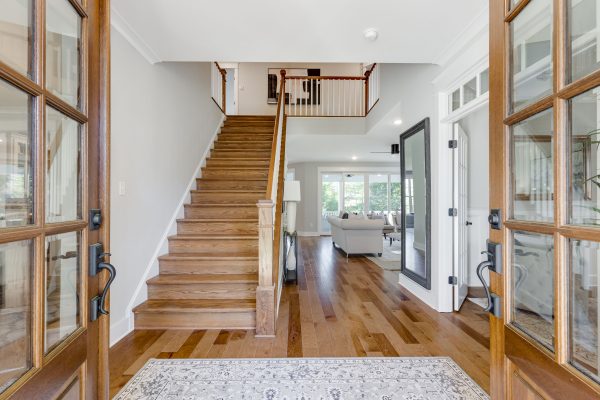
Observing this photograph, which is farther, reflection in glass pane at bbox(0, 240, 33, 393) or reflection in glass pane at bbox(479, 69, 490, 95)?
reflection in glass pane at bbox(479, 69, 490, 95)

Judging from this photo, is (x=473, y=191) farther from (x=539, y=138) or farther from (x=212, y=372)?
(x=212, y=372)

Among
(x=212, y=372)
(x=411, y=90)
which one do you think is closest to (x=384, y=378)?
(x=212, y=372)

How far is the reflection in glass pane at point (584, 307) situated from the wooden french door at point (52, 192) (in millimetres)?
1276

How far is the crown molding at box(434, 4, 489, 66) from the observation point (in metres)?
2.15

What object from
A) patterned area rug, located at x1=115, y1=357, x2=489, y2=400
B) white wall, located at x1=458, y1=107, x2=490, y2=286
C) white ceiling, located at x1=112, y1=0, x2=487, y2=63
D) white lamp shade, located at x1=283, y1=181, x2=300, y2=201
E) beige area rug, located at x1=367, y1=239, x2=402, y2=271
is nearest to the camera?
patterned area rug, located at x1=115, y1=357, x2=489, y2=400

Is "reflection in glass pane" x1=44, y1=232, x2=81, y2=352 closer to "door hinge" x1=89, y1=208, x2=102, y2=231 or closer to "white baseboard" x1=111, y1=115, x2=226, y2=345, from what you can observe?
"door hinge" x1=89, y1=208, x2=102, y2=231

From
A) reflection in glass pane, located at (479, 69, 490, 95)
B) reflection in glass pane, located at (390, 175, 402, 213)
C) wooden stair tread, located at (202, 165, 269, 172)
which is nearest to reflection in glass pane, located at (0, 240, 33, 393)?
reflection in glass pane, located at (479, 69, 490, 95)

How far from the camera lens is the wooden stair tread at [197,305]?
2627mm

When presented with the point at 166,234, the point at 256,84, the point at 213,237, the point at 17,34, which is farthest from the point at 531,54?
the point at 256,84

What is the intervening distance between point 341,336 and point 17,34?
100 inches

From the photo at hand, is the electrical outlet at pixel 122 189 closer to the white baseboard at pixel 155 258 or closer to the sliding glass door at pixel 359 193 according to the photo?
the white baseboard at pixel 155 258

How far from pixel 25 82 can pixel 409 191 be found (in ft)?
13.3

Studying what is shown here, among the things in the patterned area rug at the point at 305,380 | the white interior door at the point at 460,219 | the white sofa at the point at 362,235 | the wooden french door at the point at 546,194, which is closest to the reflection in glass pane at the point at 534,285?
the wooden french door at the point at 546,194

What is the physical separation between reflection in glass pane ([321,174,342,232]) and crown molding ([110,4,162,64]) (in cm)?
757
